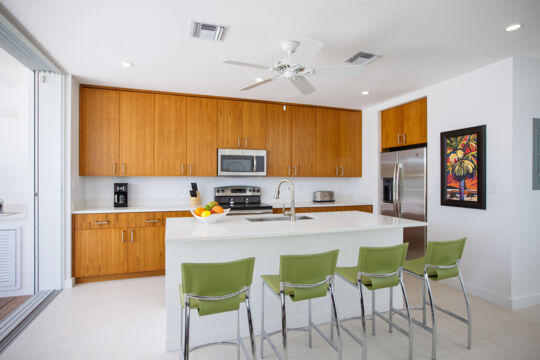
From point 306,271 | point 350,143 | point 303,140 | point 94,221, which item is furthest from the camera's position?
point 350,143

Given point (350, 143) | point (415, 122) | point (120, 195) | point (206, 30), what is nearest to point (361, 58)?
point (206, 30)

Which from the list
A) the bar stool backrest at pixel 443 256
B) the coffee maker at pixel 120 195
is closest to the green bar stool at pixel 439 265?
the bar stool backrest at pixel 443 256

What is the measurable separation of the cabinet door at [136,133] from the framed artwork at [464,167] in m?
3.72

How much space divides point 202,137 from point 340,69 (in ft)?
8.25

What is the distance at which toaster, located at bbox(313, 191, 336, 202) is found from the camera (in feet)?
16.0

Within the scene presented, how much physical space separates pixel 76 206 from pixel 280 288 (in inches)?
121

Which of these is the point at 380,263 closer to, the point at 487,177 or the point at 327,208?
the point at 487,177

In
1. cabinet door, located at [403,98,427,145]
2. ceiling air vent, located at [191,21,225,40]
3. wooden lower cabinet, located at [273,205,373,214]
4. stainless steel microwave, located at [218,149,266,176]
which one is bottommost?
wooden lower cabinet, located at [273,205,373,214]

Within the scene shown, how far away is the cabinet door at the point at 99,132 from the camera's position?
3740mm

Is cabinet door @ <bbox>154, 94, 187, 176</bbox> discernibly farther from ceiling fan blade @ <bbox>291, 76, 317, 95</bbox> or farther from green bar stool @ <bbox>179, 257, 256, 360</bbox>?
green bar stool @ <bbox>179, 257, 256, 360</bbox>

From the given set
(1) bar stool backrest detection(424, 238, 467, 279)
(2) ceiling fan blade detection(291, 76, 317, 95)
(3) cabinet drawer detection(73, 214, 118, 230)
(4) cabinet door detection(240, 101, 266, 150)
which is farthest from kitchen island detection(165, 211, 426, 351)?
(4) cabinet door detection(240, 101, 266, 150)

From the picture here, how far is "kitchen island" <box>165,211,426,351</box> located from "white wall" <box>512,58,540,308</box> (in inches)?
47.1

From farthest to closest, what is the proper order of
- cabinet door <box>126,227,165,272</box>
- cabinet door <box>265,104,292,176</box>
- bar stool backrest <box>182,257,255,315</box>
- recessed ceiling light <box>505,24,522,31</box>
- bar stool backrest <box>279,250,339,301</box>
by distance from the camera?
cabinet door <box>265,104,292,176</box>, cabinet door <box>126,227,165,272</box>, recessed ceiling light <box>505,24,522,31</box>, bar stool backrest <box>279,250,339,301</box>, bar stool backrest <box>182,257,255,315</box>

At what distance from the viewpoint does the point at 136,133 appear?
3941mm
